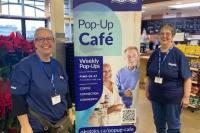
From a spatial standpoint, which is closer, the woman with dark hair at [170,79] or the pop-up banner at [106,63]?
the pop-up banner at [106,63]

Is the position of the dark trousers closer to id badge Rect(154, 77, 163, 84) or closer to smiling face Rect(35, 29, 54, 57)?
id badge Rect(154, 77, 163, 84)

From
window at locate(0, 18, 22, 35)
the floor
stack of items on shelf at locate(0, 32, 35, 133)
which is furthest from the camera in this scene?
window at locate(0, 18, 22, 35)

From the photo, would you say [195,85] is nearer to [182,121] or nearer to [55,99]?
[182,121]

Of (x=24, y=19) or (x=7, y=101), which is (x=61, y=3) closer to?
(x=7, y=101)

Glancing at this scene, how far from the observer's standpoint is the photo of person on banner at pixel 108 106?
2.56 metres

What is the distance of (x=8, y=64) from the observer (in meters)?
2.46

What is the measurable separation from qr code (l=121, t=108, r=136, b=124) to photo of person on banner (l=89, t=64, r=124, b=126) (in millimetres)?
46

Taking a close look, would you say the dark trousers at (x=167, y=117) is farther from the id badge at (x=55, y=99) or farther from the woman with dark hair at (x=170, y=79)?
the id badge at (x=55, y=99)

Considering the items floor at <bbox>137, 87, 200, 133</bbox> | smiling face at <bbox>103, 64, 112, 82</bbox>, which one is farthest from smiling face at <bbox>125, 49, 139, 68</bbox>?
floor at <bbox>137, 87, 200, 133</bbox>

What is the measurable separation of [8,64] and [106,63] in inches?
38.8

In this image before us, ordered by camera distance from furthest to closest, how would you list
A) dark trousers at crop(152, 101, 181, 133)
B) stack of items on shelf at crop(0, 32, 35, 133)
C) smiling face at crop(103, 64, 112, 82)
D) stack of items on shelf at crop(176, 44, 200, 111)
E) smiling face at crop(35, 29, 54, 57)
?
stack of items on shelf at crop(176, 44, 200, 111) → dark trousers at crop(152, 101, 181, 133) → smiling face at crop(103, 64, 112, 82) → stack of items on shelf at crop(0, 32, 35, 133) → smiling face at crop(35, 29, 54, 57)

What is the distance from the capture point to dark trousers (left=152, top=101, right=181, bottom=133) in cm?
280

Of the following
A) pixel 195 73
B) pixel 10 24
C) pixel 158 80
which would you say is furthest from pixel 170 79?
pixel 10 24

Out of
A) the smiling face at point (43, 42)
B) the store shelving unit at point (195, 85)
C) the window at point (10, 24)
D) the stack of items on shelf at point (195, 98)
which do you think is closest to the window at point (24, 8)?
the window at point (10, 24)
